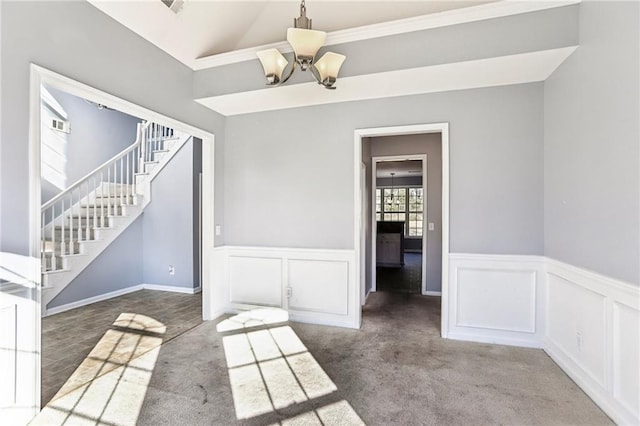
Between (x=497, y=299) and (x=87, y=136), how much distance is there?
21.3 ft

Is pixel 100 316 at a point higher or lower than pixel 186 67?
lower

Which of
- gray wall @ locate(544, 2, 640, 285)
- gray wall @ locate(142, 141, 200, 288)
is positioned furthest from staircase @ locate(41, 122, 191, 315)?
gray wall @ locate(544, 2, 640, 285)

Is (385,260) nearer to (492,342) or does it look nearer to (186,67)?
(492,342)

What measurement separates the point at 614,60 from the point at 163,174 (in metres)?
5.53

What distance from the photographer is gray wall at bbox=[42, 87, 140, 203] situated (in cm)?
488

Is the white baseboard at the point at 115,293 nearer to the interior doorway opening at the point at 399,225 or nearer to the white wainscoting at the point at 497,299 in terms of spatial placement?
the interior doorway opening at the point at 399,225

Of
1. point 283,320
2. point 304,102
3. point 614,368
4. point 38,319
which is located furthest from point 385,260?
point 38,319

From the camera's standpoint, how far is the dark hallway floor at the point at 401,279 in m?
5.26

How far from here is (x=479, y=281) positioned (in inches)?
122

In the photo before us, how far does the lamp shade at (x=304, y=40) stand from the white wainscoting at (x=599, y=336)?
8.25 ft

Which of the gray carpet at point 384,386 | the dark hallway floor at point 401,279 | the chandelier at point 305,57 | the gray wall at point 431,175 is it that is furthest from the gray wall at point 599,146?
the dark hallway floor at point 401,279

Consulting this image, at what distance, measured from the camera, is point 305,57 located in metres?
2.23

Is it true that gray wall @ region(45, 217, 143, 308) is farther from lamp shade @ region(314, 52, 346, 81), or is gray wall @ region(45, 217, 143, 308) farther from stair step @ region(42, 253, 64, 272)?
lamp shade @ region(314, 52, 346, 81)

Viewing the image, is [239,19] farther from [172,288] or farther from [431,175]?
[172,288]
